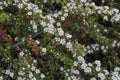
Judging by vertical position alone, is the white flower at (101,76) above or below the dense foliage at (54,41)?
below

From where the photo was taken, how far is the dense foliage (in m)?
4.00

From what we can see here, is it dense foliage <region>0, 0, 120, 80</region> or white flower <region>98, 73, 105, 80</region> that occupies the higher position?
dense foliage <region>0, 0, 120, 80</region>

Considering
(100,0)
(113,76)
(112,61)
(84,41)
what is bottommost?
(113,76)

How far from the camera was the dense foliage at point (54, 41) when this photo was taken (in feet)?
13.1

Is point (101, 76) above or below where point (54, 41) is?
below

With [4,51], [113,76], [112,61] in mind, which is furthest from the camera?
[112,61]

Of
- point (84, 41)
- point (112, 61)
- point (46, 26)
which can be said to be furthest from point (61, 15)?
point (112, 61)

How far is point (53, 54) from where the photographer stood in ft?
13.6

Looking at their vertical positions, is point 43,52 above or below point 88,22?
below

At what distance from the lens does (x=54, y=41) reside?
406 centimetres

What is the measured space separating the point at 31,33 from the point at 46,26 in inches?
10.9

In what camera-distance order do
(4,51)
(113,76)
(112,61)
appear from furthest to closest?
(112,61) → (113,76) → (4,51)

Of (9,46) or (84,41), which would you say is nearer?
(9,46)

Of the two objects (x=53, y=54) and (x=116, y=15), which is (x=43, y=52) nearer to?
(x=53, y=54)
